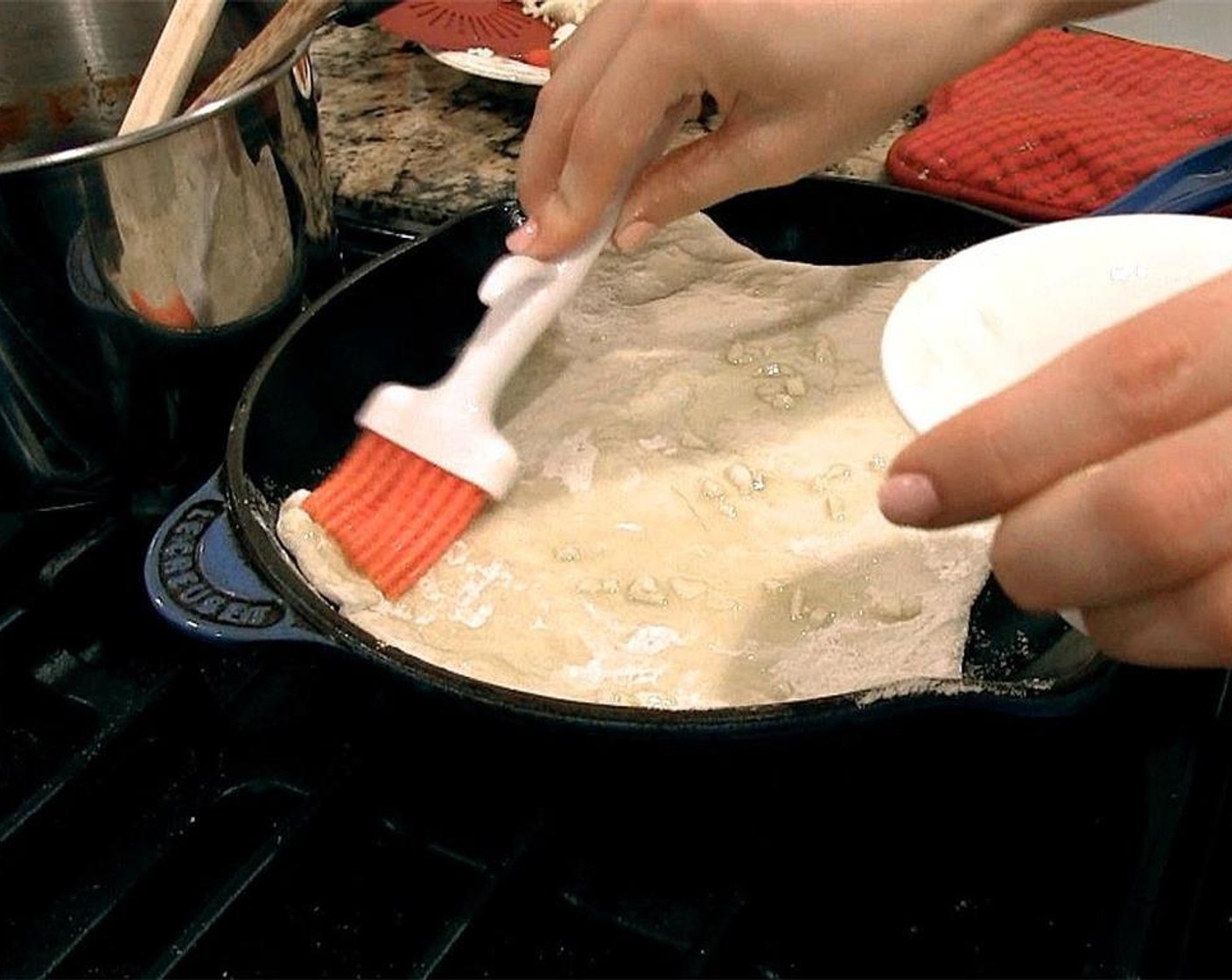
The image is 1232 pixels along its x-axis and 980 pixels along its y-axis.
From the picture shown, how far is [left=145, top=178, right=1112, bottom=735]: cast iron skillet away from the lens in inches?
18.0

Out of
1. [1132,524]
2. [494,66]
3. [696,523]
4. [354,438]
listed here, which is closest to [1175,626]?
[1132,524]

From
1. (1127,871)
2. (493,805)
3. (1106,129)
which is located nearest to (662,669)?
(493,805)

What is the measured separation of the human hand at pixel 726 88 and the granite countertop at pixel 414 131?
0.66 feet

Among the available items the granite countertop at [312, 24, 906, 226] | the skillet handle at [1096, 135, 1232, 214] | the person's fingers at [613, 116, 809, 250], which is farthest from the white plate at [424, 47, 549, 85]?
the skillet handle at [1096, 135, 1232, 214]

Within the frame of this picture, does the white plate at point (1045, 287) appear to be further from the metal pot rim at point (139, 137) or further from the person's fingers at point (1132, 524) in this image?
the metal pot rim at point (139, 137)

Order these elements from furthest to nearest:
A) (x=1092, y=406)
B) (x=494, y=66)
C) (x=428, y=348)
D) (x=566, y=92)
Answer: (x=494, y=66) < (x=428, y=348) < (x=566, y=92) < (x=1092, y=406)

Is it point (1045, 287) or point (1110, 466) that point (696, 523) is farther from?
point (1110, 466)

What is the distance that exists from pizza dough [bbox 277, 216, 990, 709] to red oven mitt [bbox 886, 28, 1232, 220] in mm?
105

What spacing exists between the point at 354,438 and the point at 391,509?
0.23 feet

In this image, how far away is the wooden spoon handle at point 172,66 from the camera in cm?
71

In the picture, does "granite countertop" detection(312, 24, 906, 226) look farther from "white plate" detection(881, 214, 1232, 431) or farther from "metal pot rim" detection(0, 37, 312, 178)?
"white plate" detection(881, 214, 1232, 431)

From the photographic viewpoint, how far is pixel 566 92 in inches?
24.8

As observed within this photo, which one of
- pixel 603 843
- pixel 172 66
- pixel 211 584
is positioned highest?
pixel 172 66

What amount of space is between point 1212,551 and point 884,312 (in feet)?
1.39
